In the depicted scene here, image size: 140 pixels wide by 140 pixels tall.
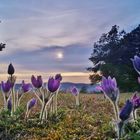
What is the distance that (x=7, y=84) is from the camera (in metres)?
8.45

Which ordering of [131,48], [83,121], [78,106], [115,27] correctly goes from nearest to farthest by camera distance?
[83,121] → [78,106] → [131,48] → [115,27]

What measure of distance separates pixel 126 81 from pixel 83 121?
50.1 m

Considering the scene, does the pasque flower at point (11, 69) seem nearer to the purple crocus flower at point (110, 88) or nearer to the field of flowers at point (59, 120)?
the field of flowers at point (59, 120)

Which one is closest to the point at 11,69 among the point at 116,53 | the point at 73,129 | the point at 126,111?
the point at 73,129

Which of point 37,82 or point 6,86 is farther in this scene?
point 6,86

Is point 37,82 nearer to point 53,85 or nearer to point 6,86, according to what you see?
point 6,86

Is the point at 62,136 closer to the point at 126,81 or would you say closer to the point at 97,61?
the point at 126,81

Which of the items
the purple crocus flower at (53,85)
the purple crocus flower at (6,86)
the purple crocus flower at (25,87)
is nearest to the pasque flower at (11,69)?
the purple crocus flower at (6,86)

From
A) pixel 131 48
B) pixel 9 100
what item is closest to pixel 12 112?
pixel 9 100

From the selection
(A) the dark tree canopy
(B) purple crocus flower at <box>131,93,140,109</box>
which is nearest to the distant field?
(B) purple crocus flower at <box>131,93,140,109</box>

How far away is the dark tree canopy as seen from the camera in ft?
201

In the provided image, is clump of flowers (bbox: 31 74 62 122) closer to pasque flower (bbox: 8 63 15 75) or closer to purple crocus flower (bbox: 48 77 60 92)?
purple crocus flower (bbox: 48 77 60 92)

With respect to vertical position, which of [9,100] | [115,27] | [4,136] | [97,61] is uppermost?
[115,27]

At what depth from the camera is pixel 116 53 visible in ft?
219
